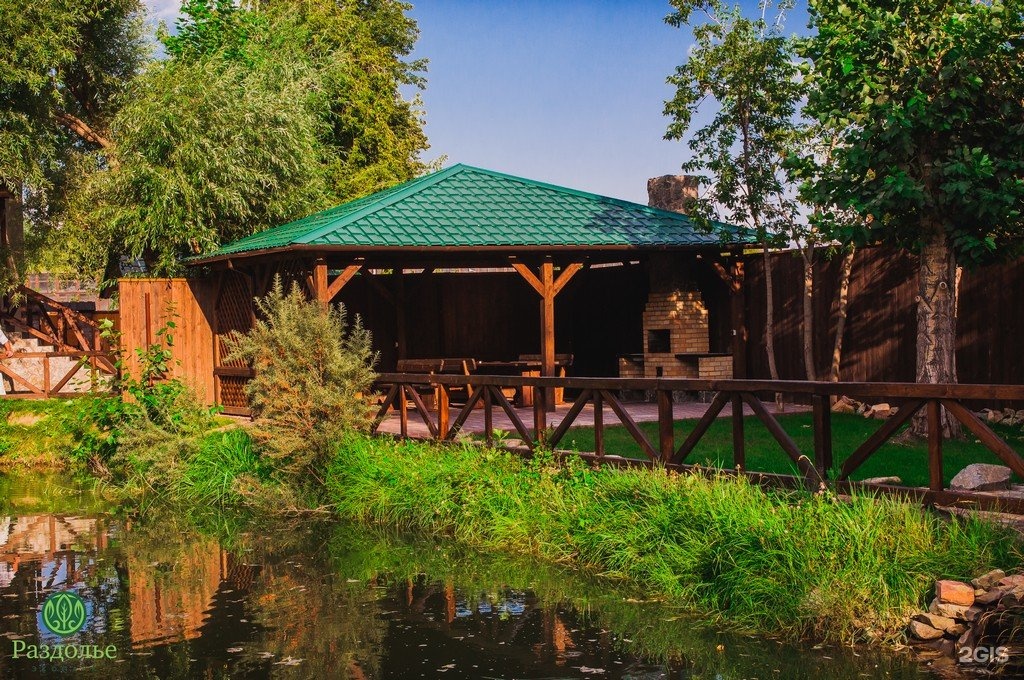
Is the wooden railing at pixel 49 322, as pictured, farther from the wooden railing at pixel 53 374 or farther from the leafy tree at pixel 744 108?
the leafy tree at pixel 744 108

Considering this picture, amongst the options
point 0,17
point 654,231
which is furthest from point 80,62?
point 654,231

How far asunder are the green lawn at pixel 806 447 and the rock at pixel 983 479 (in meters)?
1.22

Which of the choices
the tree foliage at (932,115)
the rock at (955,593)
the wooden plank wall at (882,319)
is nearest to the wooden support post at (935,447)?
the rock at (955,593)

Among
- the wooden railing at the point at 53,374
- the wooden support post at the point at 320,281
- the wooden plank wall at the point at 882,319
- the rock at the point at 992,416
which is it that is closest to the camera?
the rock at the point at 992,416

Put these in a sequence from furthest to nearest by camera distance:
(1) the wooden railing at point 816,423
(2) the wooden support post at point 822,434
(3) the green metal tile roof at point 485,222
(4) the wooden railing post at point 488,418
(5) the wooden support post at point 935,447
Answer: (3) the green metal tile roof at point 485,222
(4) the wooden railing post at point 488,418
(2) the wooden support post at point 822,434
(5) the wooden support post at point 935,447
(1) the wooden railing at point 816,423

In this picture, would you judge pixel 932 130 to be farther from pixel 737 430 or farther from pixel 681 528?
pixel 681 528

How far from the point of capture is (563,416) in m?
16.6

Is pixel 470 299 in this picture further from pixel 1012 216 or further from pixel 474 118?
pixel 474 118

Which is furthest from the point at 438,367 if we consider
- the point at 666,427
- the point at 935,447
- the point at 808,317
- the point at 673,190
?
the point at 935,447

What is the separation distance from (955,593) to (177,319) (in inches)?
548

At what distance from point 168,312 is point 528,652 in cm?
1185

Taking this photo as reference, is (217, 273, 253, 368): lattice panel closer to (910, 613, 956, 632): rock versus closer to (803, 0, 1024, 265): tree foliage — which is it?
(803, 0, 1024, 265): tree foliage

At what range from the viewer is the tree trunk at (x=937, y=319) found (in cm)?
1218

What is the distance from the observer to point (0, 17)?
23.5 meters
